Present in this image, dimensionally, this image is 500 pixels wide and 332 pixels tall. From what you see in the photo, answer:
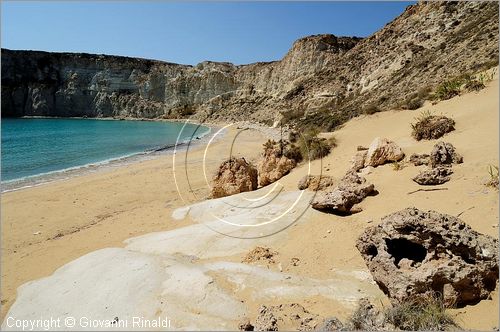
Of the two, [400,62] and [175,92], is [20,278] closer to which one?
[400,62]

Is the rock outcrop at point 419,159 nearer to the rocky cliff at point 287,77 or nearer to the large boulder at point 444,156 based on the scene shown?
the large boulder at point 444,156

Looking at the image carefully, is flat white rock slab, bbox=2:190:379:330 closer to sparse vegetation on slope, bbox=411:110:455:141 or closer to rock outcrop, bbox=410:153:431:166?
rock outcrop, bbox=410:153:431:166

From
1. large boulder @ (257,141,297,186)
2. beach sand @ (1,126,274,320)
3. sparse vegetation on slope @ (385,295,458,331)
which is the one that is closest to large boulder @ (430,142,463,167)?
sparse vegetation on slope @ (385,295,458,331)

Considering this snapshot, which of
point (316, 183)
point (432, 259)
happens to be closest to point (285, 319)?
→ point (432, 259)

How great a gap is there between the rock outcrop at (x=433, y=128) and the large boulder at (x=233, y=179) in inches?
183

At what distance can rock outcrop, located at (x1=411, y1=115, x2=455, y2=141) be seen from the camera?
8578 mm

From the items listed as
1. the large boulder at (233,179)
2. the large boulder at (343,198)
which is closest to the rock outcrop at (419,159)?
the large boulder at (343,198)

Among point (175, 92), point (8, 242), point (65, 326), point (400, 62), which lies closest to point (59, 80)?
point (175, 92)

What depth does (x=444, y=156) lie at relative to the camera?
657cm

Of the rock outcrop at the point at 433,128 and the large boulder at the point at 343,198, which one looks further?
the rock outcrop at the point at 433,128

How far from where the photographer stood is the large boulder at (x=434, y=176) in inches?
236

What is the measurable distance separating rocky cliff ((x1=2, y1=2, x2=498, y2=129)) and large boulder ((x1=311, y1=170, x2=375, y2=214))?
3.95m

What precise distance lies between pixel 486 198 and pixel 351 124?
37.6 ft

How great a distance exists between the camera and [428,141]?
855cm
